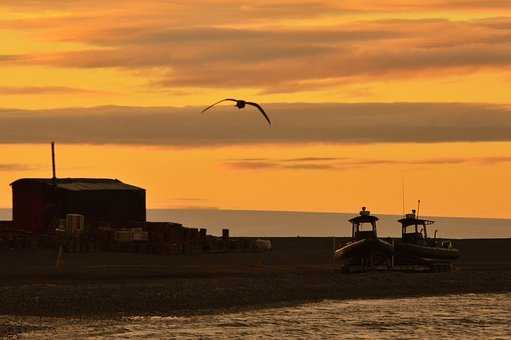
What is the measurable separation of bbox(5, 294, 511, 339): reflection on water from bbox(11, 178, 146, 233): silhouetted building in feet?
132

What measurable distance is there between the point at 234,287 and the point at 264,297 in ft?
8.70

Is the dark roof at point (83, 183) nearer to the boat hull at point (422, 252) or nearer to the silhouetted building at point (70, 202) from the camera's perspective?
the silhouetted building at point (70, 202)

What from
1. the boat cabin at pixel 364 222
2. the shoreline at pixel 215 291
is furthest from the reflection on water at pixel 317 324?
the boat cabin at pixel 364 222

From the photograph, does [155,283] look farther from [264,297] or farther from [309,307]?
[309,307]

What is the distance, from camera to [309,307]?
43656 millimetres

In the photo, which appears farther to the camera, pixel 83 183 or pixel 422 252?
pixel 83 183

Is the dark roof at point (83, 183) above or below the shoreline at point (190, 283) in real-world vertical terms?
above

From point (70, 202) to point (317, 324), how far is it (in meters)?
46.3

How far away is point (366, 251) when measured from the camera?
5756cm

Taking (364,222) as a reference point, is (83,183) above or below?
above

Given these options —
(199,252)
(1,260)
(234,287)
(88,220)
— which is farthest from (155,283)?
(88,220)

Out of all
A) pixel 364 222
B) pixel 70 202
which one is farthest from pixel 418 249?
pixel 70 202

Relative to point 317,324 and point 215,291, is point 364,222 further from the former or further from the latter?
point 317,324

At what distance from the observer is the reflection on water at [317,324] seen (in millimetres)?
36219
